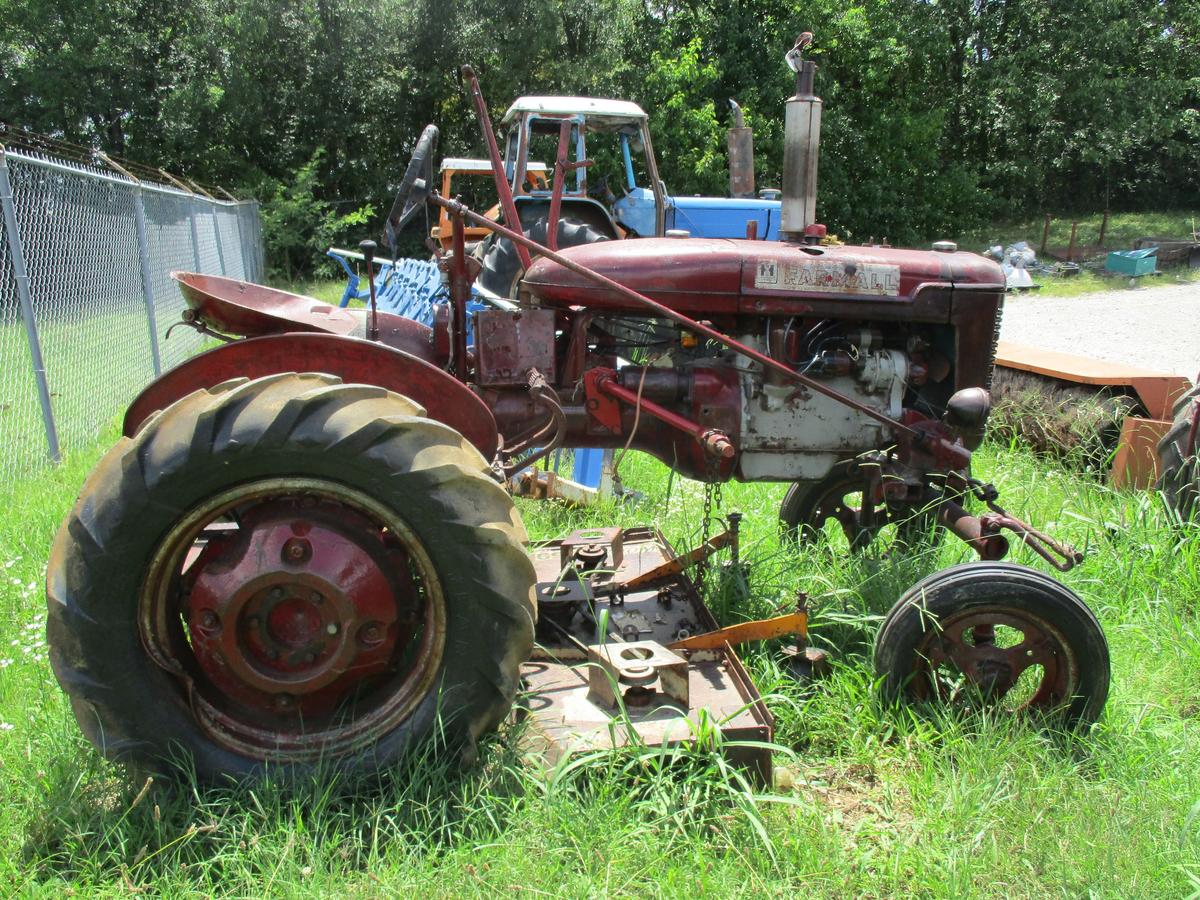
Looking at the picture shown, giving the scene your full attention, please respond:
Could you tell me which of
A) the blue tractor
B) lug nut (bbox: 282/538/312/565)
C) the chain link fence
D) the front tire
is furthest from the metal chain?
the chain link fence

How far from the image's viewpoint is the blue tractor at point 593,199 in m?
6.36

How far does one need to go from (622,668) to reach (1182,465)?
277cm

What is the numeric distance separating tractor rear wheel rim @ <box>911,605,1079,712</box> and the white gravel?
573cm

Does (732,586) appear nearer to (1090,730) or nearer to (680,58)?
(1090,730)

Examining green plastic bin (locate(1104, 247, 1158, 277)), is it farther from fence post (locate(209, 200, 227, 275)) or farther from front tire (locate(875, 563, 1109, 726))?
front tire (locate(875, 563, 1109, 726))

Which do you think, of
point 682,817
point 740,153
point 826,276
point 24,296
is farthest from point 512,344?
point 24,296

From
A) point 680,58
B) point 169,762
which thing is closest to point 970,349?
point 169,762

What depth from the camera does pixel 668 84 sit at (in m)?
16.7

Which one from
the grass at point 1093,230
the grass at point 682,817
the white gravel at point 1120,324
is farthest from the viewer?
the grass at point 1093,230

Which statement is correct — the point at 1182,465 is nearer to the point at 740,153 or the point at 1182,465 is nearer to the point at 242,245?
the point at 740,153

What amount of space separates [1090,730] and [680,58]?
54.6 feet

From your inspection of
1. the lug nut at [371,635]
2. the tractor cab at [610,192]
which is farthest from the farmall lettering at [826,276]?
the tractor cab at [610,192]

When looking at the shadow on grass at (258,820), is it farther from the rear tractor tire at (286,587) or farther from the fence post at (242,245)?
the fence post at (242,245)

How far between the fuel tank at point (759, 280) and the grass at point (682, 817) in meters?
1.23
